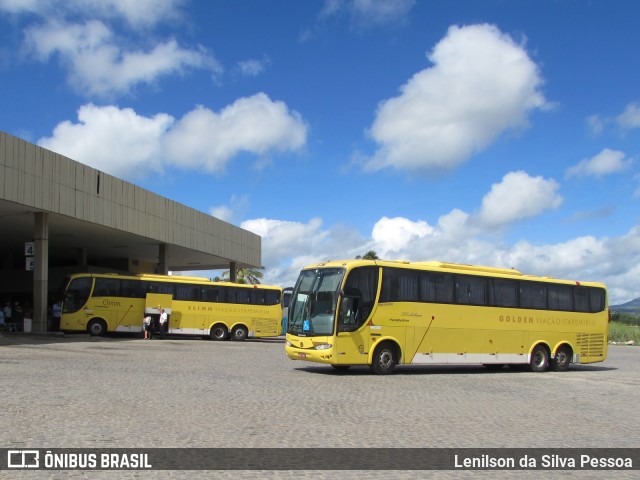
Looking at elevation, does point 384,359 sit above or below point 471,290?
below

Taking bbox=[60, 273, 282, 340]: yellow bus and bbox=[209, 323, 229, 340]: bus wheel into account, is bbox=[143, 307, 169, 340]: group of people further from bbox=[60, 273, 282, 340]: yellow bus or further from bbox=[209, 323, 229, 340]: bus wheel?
bbox=[209, 323, 229, 340]: bus wheel

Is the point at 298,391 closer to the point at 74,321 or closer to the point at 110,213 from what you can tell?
the point at 74,321

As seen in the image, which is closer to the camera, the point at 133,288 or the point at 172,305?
the point at 133,288

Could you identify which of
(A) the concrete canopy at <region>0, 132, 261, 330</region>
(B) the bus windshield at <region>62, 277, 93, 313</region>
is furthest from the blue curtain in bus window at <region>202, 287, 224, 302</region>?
(A) the concrete canopy at <region>0, 132, 261, 330</region>

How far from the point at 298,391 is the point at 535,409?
14.3 ft

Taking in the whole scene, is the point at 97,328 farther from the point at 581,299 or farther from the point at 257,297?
the point at 581,299

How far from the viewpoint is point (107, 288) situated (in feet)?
108

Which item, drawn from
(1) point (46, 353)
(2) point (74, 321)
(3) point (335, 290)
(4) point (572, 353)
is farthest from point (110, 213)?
(4) point (572, 353)

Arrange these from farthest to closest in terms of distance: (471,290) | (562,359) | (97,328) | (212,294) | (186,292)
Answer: (212,294) → (186,292) → (97,328) → (562,359) → (471,290)

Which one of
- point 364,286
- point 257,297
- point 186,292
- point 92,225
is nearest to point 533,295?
point 364,286

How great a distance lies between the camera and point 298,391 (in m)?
12.9

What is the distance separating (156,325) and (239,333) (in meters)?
4.41

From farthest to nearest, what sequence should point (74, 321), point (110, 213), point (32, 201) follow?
1. point (110, 213)
2. point (74, 321)
3. point (32, 201)

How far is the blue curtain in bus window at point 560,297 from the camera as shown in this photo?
21.7 metres
